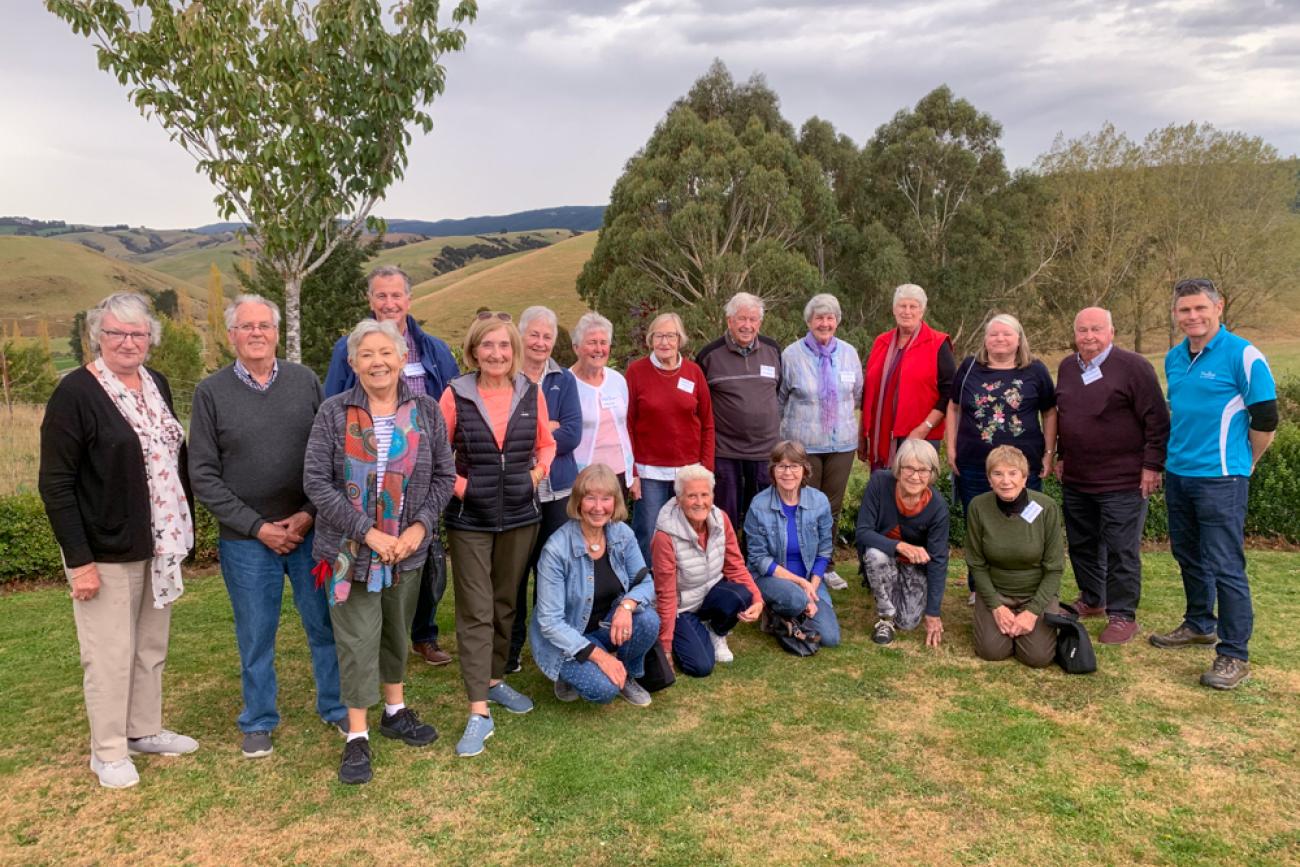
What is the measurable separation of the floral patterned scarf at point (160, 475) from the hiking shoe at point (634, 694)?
2.18m

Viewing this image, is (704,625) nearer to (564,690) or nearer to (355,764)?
(564,690)

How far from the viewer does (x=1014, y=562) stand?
480cm

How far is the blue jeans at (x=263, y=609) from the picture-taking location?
351 cm

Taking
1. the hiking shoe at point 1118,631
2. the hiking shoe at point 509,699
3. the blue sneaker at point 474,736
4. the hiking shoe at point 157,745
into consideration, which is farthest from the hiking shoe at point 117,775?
the hiking shoe at point 1118,631

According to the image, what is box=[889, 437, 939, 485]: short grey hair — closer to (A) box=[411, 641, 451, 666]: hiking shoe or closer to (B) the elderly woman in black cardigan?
(B) the elderly woman in black cardigan

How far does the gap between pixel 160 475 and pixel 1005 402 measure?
15.3 feet

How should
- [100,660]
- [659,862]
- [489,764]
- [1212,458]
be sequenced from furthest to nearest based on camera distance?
[1212,458], [489,764], [100,660], [659,862]

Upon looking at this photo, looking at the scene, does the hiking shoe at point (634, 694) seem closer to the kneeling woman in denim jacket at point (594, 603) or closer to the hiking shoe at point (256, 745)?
the kneeling woman in denim jacket at point (594, 603)

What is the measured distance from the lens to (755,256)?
74.3 feet

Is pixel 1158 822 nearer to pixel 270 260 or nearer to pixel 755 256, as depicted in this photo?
pixel 270 260

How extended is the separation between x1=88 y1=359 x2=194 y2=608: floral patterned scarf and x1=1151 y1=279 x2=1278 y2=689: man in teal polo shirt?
200 inches

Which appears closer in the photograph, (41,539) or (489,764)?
(489,764)

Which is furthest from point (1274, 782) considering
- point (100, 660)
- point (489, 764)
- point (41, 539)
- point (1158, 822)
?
point (41, 539)

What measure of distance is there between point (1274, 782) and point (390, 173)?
9.51 m
